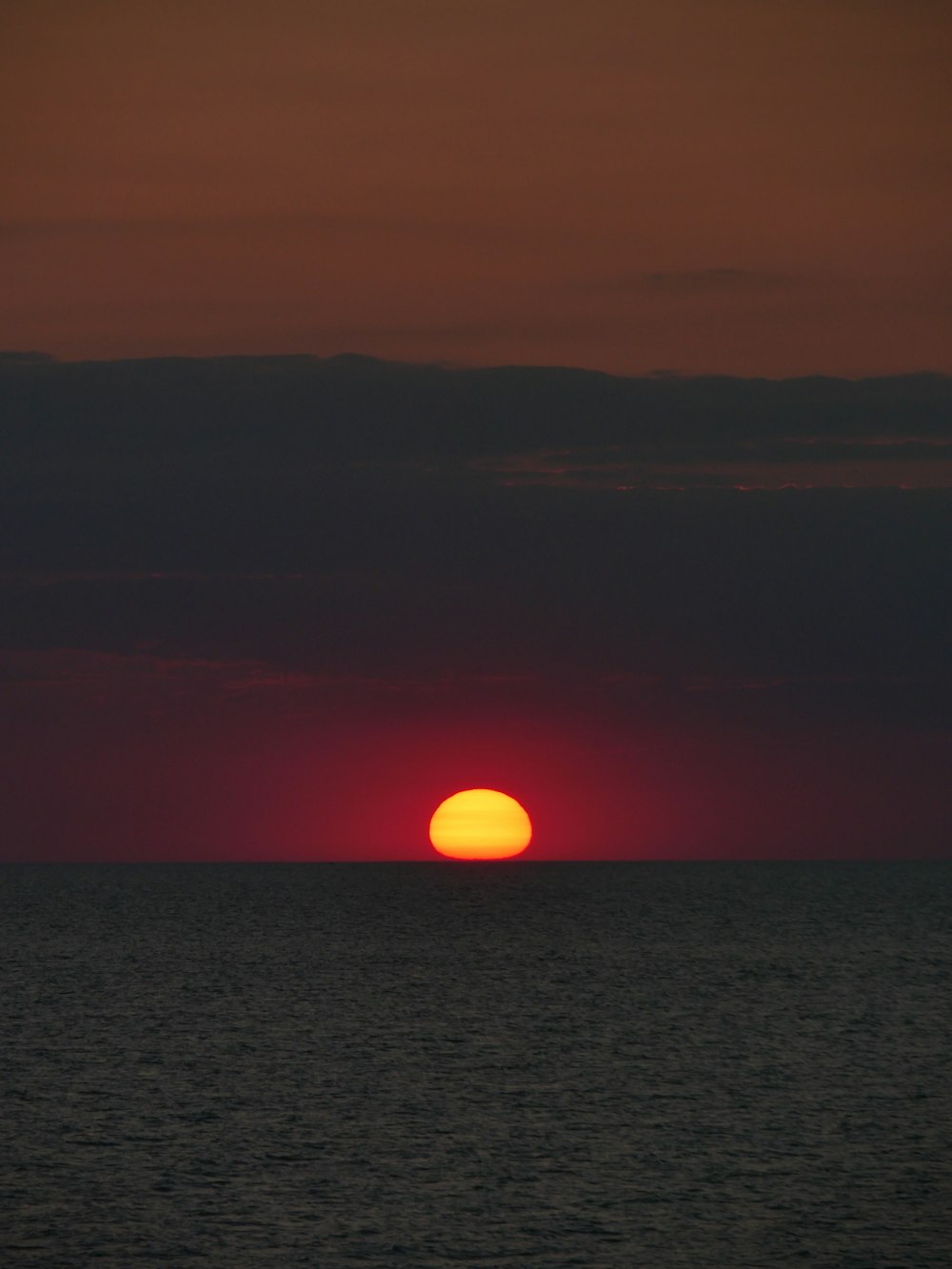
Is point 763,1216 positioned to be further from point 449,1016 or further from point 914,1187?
point 449,1016

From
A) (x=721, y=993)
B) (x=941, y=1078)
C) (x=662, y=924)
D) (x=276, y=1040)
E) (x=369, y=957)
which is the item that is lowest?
(x=941, y=1078)

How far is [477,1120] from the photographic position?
4900cm

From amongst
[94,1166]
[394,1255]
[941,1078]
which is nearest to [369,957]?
[941,1078]

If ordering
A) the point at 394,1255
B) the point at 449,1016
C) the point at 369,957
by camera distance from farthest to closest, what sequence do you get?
the point at 369,957 < the point at 449,1016 < the point at 394,1255

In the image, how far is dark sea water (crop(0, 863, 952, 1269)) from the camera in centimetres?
3488

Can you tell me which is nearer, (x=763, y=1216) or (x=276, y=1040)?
(x=763, y=1216)

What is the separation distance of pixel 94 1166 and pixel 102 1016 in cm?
4013

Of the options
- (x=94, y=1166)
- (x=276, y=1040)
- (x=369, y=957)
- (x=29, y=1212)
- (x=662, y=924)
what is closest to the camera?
(x=29, y=1212)

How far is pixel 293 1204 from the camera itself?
37969mm

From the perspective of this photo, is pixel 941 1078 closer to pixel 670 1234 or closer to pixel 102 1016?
pixel 670 1234

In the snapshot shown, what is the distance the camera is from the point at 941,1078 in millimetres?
58531

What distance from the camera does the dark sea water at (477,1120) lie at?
114 ft

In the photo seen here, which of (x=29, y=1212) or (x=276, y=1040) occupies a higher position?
(x=276, y=1040)

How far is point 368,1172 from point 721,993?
2233 inches
